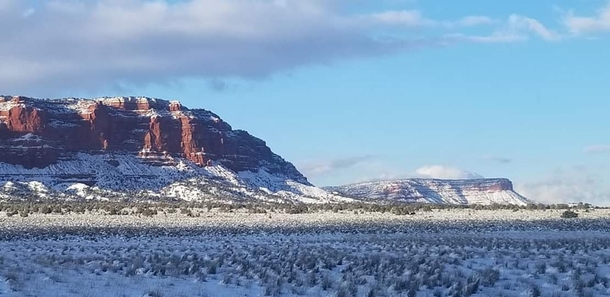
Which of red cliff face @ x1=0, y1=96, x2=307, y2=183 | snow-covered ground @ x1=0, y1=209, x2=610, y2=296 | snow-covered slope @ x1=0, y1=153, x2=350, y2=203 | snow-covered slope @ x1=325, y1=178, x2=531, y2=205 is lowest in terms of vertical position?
snow-covered ground @ x1=0, y1=209, x2=610, y2=296

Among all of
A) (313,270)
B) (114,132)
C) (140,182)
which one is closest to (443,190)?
(114,132)

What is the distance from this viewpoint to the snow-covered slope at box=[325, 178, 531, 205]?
161m

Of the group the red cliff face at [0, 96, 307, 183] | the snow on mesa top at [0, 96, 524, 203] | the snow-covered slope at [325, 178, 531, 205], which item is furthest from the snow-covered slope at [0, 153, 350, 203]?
the snow-covered slope at [325, 178, 531, 205]

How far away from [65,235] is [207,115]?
121 metres

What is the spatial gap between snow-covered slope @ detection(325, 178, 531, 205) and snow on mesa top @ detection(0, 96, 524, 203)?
24346 millimetres

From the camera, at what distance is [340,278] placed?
47.5ft

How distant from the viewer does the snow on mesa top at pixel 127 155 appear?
104125 mm

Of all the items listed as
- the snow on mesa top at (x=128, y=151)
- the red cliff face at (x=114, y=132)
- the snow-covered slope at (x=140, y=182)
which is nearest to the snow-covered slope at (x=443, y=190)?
the red cliff face at (x=114, y=132)

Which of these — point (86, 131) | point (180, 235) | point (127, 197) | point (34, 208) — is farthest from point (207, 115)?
point (180, 235)

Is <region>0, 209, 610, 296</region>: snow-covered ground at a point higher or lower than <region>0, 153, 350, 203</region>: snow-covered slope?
lower

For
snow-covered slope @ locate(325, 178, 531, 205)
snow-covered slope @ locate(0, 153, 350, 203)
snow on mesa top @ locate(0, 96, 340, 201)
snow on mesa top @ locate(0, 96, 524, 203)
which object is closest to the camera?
snow-covered slope @ locate(0, 153, 350, 203)

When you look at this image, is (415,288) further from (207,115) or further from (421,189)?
(421,189)

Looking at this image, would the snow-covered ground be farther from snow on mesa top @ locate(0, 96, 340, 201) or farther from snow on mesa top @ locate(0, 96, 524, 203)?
snow on mesa top @ locate(0, 96, 340, 201)

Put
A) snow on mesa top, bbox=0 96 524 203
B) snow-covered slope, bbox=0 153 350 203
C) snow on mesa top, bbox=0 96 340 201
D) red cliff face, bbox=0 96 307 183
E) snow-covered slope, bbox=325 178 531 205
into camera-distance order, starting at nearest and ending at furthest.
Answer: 1. snow-covered slope, bbox=0 153 350 203
2. snow on mesa top, bbox=0 96 524 203
3. snow on mesa top, bbox=0 96 340 201
4. red cliff face, bbox=0 96 307 183
5. snow-covered slope, bbox=325 178 531 205
